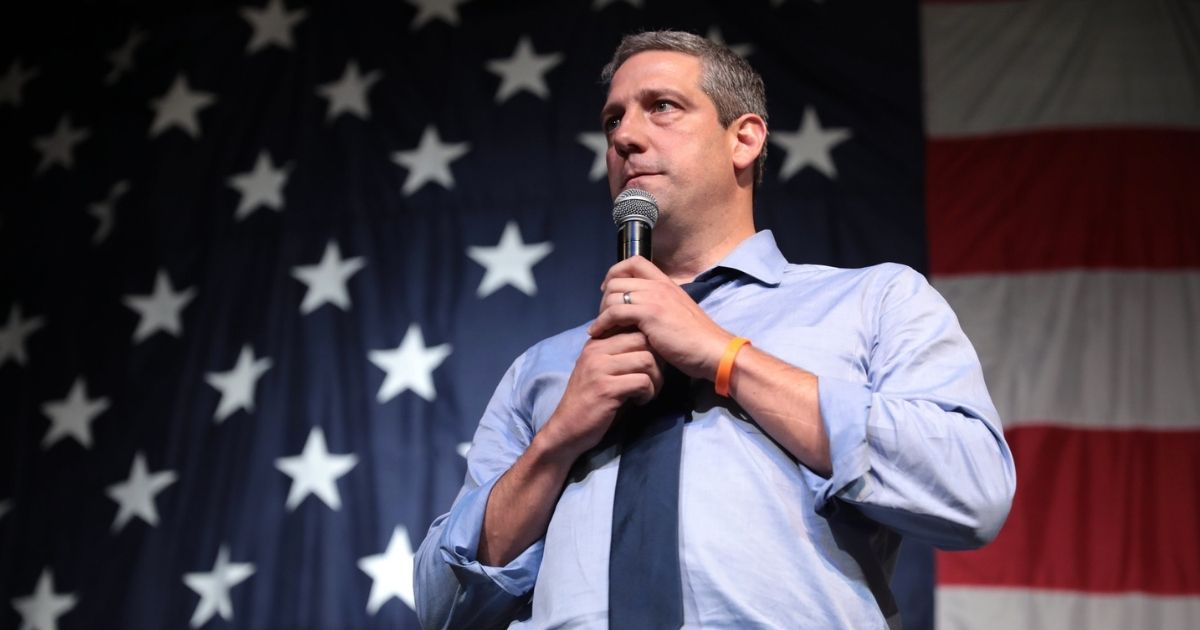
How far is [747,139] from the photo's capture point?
1690mm

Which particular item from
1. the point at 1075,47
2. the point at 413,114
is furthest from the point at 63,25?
the point at 1075,47

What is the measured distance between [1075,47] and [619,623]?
2.11 meters

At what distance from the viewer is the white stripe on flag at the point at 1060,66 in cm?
269

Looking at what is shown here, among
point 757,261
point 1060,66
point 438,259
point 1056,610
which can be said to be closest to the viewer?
point 757,261

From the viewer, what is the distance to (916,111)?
9.06 feet

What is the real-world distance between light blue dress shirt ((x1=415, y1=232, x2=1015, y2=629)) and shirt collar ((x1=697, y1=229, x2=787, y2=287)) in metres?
0.04

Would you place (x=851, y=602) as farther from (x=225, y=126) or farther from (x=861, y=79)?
(x=225, y=126)

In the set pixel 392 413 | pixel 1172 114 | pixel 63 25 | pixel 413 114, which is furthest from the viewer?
pixel 63 25

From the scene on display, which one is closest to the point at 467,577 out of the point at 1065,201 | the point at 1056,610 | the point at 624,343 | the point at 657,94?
the point at 624,343

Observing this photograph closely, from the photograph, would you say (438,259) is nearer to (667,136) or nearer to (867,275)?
(667,136)

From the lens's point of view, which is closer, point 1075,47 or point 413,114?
point 1075,47

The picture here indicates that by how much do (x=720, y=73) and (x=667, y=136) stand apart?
0.17 meters

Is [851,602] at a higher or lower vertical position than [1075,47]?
lower

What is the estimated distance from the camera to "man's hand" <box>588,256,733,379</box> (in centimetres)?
124
